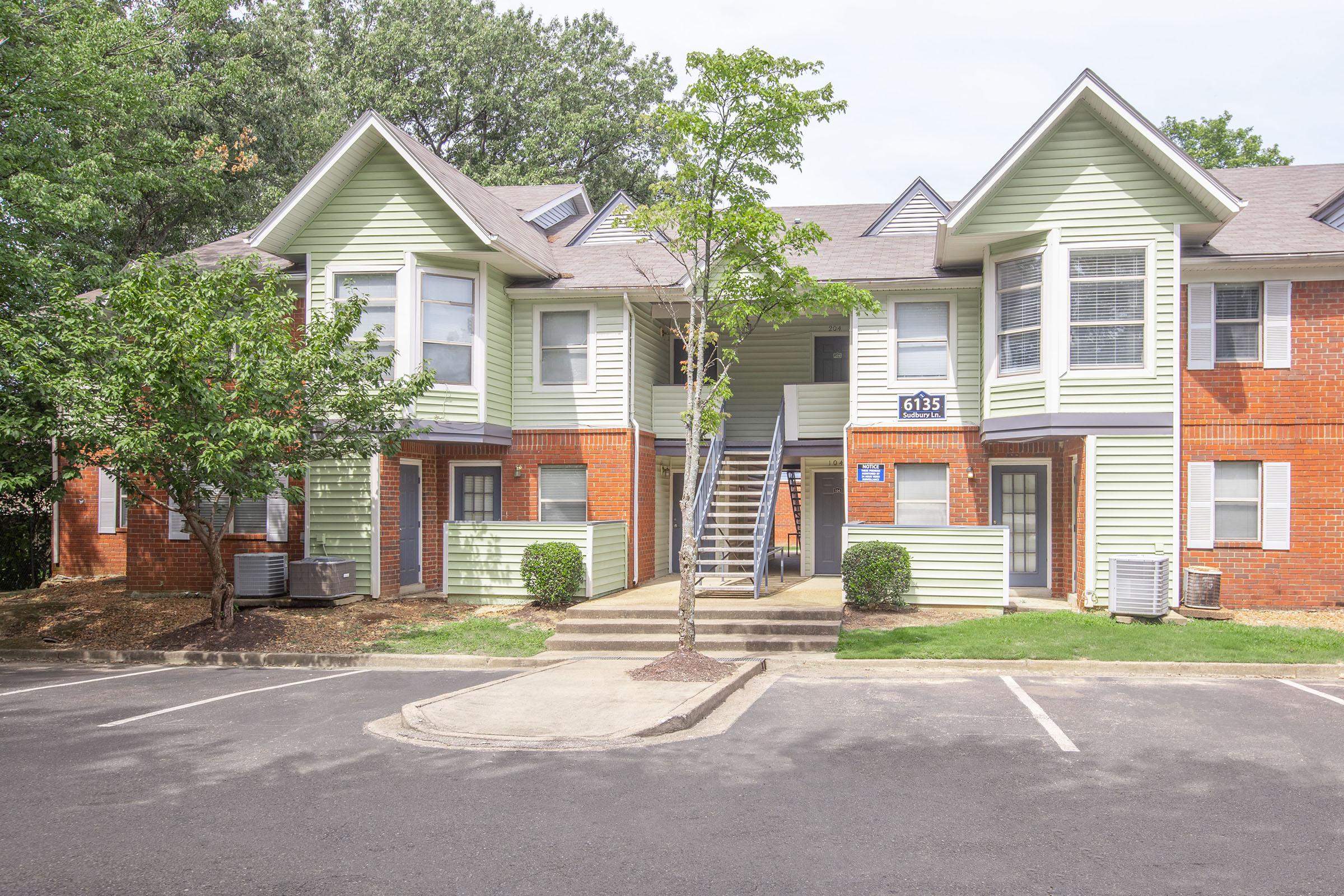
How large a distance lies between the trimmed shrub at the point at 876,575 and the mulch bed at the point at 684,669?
4852 millimetres

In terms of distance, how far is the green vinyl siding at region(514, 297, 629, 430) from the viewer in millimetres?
19078

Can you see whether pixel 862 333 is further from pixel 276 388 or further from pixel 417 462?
pixel 276 388

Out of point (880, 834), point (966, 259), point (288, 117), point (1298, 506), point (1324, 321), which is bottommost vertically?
point (880, 834)

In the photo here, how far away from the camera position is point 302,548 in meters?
18.3

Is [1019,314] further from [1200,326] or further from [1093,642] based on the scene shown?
[1093,642]

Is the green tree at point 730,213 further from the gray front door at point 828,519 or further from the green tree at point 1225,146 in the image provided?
the green tree at point 1225,146

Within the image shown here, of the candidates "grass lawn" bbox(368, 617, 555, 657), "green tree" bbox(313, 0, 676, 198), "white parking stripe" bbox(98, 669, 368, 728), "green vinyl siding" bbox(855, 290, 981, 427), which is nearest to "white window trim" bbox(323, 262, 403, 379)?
"grass lawn" bbox(368, 617, 555, 657)

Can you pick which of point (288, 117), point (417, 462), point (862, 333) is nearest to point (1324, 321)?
point (862, 333)

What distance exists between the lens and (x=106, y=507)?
22.1 m

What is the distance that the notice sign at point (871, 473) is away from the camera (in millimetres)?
18547

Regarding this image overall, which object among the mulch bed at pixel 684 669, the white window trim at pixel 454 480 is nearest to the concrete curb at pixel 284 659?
the mulch bed at pixel 684 669

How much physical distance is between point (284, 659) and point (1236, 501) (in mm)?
14976

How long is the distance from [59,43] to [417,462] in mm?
9179

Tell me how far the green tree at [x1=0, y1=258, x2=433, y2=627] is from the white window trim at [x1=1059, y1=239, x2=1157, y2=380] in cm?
995
